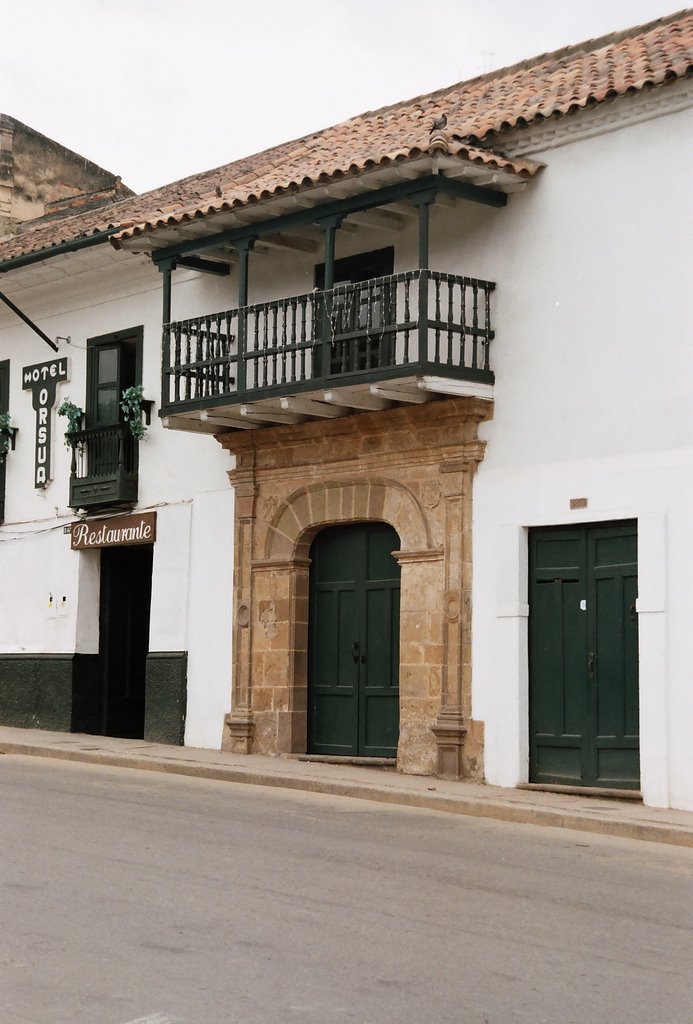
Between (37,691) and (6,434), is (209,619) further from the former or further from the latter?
(6,434)

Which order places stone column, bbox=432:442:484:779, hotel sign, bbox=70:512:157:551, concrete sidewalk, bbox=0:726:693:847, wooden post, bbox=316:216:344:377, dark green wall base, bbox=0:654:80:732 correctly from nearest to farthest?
concrete sidewalk, bbox=0:726:693:847
stone column, bbox=432:442:484:779
wooden post, bbox=316:216:344:377
hotel sign, bbox=70:512:157:551
dark green wall base, bbox=0:654:80:732

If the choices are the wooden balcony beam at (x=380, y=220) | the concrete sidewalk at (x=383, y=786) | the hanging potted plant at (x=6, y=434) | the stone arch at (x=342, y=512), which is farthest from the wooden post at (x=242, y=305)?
the hanging potted plant at (x=6, y=434)

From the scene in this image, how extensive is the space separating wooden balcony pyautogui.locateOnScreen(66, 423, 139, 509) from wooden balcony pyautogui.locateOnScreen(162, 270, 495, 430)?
7.13ft

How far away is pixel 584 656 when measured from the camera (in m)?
13.7

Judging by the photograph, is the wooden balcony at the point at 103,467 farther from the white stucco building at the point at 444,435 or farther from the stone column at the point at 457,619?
the stone column at the point at 457,619

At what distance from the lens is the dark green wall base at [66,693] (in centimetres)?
1800

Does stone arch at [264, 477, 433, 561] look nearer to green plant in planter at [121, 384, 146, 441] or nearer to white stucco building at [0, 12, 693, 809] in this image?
white stucco building at [0, 12, 693, 809]

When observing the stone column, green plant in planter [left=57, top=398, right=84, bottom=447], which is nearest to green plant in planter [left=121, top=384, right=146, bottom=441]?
green plant in planter [left=57, top=398, right=84, bottom=447]

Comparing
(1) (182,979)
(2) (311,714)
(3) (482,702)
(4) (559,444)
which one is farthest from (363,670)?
(1) (182,979)

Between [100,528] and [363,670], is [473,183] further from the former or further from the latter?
[100,528]

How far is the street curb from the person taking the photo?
11484mm

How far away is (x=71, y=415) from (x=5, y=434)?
1.87m

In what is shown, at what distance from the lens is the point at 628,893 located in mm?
8656

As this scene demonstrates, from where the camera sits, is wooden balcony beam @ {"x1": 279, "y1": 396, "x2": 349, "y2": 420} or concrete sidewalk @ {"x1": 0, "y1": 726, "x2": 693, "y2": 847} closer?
concrete sidewalk @ {"x1": 0, "y1": 726, "x2": 693, "y2": 847}
